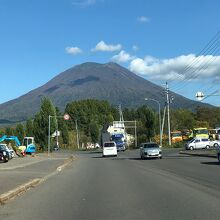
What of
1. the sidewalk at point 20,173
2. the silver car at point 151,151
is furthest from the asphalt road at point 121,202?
the silver car at point 151,151

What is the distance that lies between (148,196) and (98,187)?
3.94m

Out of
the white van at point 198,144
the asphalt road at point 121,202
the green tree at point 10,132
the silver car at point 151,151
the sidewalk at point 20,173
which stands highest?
the green tree at point 10,132

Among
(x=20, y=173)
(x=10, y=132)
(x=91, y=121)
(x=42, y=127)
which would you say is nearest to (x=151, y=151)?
(x=20, y=173)

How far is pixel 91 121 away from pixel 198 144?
87.4 metres

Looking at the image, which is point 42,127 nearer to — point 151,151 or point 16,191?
point 151,151

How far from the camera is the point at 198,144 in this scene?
7019 cm

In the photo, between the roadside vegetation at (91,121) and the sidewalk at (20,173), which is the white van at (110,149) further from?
the roadside vegetation at (91,121)

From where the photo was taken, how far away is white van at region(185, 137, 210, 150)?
69188 millimetres

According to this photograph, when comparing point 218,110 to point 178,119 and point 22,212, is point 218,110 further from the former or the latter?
point 22,212

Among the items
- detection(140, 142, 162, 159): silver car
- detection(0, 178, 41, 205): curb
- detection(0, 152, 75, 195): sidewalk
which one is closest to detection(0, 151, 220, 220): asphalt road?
detection(0, 178, 41, 205): curb

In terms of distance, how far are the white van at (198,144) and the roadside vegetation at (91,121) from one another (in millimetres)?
24023

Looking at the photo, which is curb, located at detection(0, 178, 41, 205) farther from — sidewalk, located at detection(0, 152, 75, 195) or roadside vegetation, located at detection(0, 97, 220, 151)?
roadside vegetation, located at detection(0, 97, 220, 151)

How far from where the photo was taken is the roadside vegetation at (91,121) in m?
96.7

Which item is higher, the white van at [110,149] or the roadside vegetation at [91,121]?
the roadside vegetation at [91,121]
